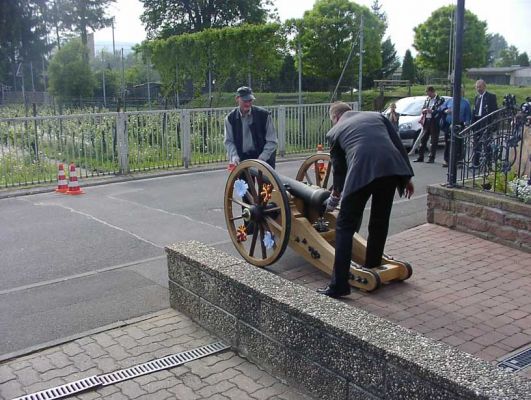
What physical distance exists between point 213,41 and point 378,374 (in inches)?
953

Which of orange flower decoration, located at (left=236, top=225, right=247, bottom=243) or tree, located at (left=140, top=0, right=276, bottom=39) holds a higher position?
tree, located at (left=140, top=0, right=276, bottom=39)

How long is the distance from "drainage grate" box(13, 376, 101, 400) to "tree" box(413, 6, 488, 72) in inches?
1823

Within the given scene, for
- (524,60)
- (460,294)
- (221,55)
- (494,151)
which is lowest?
(460,294)

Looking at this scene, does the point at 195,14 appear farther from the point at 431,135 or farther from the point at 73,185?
the point at 73,185

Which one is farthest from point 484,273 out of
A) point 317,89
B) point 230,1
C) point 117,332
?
point 230,1

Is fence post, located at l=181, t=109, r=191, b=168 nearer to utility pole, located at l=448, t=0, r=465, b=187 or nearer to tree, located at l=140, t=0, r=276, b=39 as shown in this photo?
utility pole, located at l=448, t=0, r=465, b=187

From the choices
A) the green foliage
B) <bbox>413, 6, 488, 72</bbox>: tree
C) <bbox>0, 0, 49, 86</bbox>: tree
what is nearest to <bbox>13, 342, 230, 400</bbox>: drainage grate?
the green foliage

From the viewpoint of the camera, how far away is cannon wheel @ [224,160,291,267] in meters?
5.61

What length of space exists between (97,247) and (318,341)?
4446mm

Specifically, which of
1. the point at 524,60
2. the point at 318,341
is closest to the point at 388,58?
the point at 524,60

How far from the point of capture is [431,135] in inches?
571

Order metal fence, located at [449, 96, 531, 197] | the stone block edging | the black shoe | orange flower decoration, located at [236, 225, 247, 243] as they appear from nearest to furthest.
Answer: the stone block edging
the black shoe
orange flower decoration, located at [236, 225, 247, 243]
metal fence, located at [449, 96, 531, 197]

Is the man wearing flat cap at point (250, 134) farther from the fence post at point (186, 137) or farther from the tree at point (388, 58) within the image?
the tree at point (388, 58)

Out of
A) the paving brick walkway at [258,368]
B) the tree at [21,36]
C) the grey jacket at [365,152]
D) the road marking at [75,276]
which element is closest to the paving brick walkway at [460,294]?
the paving brick walkway at [258,368]
